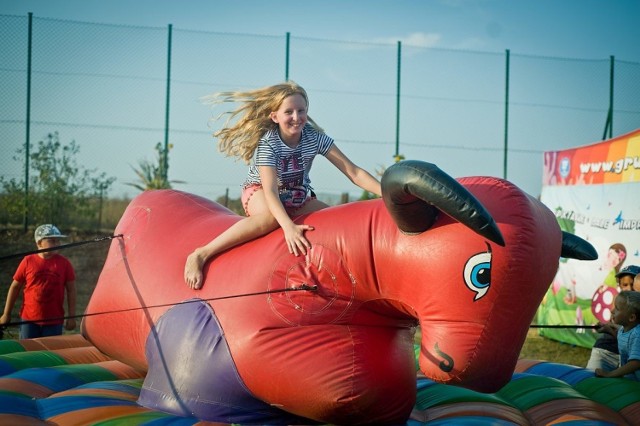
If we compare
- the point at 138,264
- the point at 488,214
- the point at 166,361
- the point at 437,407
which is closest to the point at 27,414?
the point at 166,361

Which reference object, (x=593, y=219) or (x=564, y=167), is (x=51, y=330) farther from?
(x=564, y=167)

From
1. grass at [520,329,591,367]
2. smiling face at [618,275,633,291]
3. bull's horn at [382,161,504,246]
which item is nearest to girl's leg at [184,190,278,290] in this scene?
bull's horn at [382,161,504,246]

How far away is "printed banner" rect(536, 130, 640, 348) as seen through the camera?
26.3 feet

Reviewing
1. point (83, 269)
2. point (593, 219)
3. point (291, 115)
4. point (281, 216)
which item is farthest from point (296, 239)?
point (83, 269)

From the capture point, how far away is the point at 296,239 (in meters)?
3.51

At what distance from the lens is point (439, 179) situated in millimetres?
2818

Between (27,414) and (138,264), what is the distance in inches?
41.9

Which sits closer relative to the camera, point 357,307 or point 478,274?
point 478,274

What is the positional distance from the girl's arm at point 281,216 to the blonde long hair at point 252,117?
26 centimetres

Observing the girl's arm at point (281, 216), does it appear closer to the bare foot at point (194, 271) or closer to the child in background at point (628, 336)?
the bare foot at point (194, 271)

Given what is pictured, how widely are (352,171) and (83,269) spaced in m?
7.71

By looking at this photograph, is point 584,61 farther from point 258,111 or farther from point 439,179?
point 439,179

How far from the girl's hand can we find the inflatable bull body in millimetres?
34

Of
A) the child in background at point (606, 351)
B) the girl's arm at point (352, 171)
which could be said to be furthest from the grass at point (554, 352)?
the girl's arm at point (352, 171)
